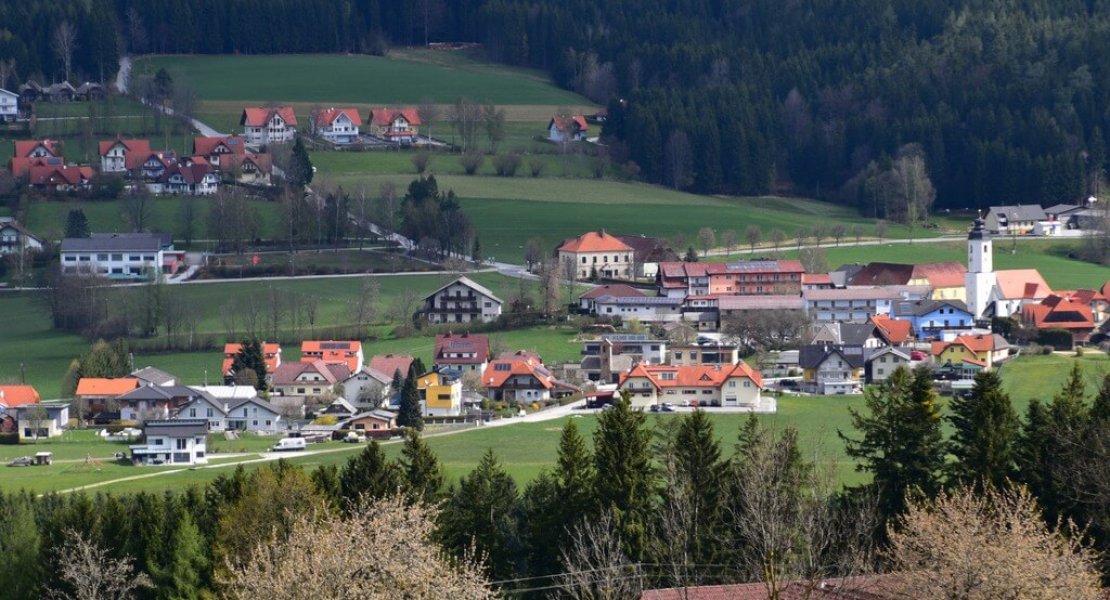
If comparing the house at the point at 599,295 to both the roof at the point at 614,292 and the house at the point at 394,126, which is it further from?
the house at the point at 394,126

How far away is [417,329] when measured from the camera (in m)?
61.7

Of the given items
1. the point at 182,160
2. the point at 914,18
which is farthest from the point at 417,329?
the point at 914,18

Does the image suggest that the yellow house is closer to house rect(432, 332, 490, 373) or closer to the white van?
house rect(432, 332, 490, 373)

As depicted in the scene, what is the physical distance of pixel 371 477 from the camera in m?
32.9

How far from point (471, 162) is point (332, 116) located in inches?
336

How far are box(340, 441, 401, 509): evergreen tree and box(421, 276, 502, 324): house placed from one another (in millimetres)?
29157

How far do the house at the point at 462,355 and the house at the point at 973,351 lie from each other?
11499 millimetres

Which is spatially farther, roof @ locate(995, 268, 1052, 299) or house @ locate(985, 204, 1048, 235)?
house @ locate(985, 204, 1048, 235)

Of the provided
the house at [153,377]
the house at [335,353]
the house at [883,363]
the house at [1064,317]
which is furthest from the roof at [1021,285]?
the house at [153,377]

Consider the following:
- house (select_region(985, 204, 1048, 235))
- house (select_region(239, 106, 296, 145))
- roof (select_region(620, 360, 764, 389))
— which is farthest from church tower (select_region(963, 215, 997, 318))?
house (select_region(239, 106, 296, 145))

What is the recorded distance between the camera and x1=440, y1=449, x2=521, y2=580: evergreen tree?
106 ft

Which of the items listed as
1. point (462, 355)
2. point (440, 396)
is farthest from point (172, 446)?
point (462, 355)

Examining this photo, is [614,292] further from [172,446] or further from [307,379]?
[172,446]

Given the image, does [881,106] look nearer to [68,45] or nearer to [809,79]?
[809,79]
